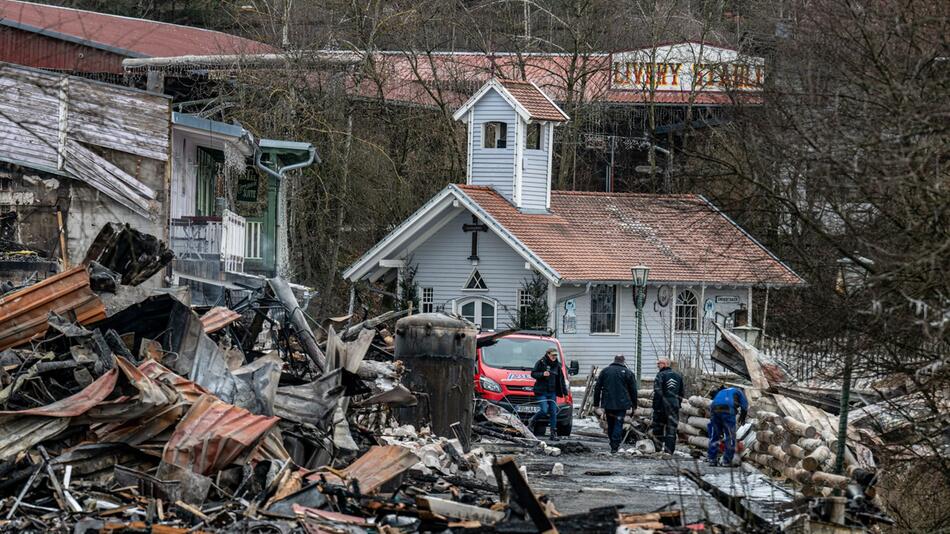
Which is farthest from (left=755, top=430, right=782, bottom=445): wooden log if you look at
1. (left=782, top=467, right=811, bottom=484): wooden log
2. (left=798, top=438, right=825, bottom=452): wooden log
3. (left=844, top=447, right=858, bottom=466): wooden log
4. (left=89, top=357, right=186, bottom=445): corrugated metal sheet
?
(left=89, top=357, right=186, bottom=445): corrugated metal sheet

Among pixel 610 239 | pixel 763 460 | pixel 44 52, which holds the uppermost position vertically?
pixel 44 52

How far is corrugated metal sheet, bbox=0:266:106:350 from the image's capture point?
15.4m

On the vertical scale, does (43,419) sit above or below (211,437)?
above

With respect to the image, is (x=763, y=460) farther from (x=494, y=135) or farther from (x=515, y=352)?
(x=494, y=135)

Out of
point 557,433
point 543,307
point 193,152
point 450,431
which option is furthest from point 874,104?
point 543,307

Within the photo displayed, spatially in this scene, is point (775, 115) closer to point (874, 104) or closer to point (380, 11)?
point (874, 104)

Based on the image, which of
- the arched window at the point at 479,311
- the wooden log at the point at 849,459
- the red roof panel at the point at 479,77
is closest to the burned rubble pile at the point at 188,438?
the wooden log at the point at 849,459

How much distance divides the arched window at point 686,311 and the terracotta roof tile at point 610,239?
3.01ft

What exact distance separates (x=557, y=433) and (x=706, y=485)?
1370cm

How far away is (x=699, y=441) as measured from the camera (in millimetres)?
24359

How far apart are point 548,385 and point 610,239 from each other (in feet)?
53.9

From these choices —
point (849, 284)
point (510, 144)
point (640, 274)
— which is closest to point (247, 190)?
point (510, 144)

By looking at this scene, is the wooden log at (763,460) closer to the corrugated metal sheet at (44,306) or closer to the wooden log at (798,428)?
the wooden log at (798,428)

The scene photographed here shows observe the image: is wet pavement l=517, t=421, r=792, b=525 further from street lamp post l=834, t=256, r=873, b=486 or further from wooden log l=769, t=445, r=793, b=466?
street lamp post l=834, t=256, r=873, b=486
